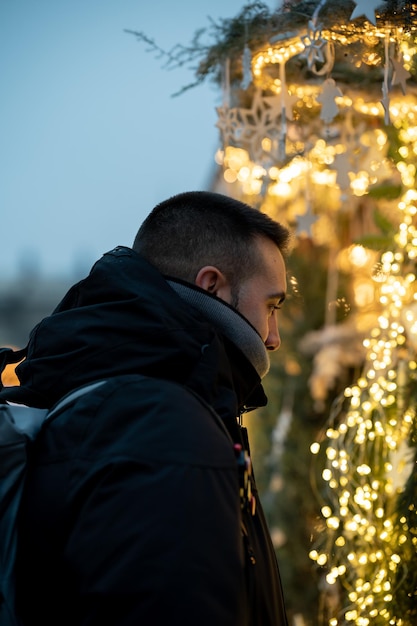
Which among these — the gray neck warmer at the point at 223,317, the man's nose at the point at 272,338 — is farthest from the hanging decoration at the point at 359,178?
the gray neck warmer at the point at 223,317

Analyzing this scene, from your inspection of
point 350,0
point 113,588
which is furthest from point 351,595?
point 350,0

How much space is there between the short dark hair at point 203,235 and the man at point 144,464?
0.04 meters

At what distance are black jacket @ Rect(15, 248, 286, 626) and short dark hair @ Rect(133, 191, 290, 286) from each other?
0.52ft

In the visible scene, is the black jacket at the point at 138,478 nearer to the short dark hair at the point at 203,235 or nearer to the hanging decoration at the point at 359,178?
the short dark hair at the point at 203,235

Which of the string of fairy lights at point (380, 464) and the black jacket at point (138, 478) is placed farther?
the string of fairy lights at point (380, 464)

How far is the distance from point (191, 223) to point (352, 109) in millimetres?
1745

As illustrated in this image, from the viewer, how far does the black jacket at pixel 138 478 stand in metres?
1.01

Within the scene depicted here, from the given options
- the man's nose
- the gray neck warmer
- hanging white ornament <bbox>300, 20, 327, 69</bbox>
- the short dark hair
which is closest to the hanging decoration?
hanging white ornament <bbox>300, 20, 327, 69</bbox>

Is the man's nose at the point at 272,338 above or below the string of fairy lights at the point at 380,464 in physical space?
above

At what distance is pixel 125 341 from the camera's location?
1230 millimetres

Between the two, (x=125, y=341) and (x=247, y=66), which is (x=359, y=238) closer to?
(x=247, y=66)

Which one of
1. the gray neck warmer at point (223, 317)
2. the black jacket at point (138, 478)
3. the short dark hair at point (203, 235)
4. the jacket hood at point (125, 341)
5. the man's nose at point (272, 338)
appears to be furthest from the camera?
the man's nose at point (272, 338)

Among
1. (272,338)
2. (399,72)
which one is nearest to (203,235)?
(272,338)

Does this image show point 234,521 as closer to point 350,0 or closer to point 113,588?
point 113,588
